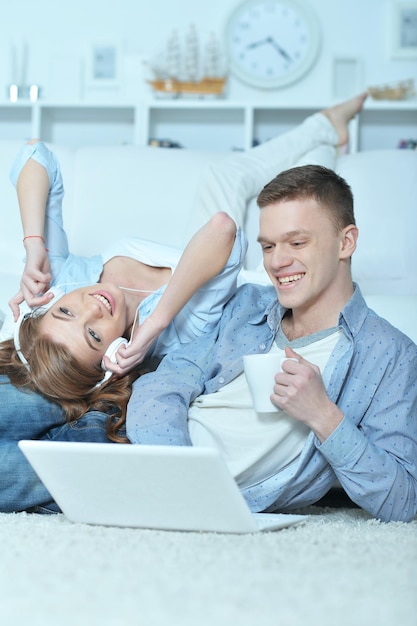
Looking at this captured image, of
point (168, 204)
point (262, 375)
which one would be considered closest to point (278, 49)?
point (168, 204)

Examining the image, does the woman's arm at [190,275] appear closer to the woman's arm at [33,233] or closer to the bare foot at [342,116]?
the woman's arm at [33,233]

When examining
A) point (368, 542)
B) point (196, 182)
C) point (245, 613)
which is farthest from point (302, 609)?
point (196, 182)

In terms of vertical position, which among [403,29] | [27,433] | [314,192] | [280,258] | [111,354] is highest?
[403,29]

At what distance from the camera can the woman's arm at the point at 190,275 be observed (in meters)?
1.49

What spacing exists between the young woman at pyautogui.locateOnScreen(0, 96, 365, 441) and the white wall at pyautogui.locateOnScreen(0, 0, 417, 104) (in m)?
2.41

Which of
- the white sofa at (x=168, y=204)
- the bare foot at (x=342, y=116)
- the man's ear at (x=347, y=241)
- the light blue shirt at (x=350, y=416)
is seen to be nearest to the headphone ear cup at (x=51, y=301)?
the light blue shirt at (x=350, y=416)

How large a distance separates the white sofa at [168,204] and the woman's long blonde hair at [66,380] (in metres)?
0.62

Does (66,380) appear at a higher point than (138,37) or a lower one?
lower

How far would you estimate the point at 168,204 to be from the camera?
241 cm

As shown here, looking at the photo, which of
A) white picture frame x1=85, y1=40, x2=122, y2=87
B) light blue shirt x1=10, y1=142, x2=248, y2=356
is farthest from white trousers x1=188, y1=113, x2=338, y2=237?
white picture frame x1=85, y1=40, x2=122, y2=87

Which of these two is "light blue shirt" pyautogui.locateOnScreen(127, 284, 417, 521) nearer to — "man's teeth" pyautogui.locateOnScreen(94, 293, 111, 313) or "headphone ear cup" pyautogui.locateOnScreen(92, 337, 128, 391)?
"headphone ear cup" pyautogui.locateOnScreen(92, 337, 128, 391)

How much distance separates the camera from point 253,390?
4.19 feet

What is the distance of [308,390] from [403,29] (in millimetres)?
3450

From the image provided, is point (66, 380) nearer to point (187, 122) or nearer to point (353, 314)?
point (353, 314)
